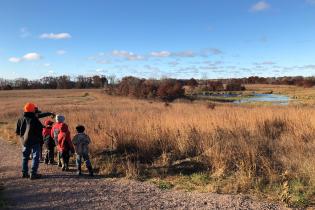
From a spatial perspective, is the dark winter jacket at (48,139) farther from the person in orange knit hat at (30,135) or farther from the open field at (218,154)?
the person in orange knit hat at (30,135)

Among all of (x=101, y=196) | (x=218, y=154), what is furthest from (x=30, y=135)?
(x=218, y=154)

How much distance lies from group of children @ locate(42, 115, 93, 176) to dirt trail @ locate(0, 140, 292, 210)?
536mm

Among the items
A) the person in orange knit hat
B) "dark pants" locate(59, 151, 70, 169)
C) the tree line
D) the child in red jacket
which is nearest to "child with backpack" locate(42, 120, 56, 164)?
the child in red jacket

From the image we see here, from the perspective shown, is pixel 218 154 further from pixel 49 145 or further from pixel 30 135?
pixel 49 145

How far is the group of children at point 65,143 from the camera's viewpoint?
8.37 metres

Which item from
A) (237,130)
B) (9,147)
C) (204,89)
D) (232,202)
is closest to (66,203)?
(232,202)

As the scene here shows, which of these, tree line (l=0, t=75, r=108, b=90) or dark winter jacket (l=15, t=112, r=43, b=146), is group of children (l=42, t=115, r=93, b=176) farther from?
tree line (l=0, t=75, r=108, b=90)

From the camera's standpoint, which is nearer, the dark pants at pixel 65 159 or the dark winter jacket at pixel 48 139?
the dark pants at pixel 65 159

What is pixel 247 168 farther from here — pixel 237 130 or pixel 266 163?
pixel 237 130

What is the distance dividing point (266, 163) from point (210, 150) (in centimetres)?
141

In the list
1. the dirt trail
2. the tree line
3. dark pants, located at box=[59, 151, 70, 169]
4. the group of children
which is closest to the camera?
the dirt trail

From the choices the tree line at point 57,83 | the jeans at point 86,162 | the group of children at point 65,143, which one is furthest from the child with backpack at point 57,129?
the tree line at point 57,83

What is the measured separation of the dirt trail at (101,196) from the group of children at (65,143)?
0.54m

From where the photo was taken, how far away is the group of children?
837 cm
